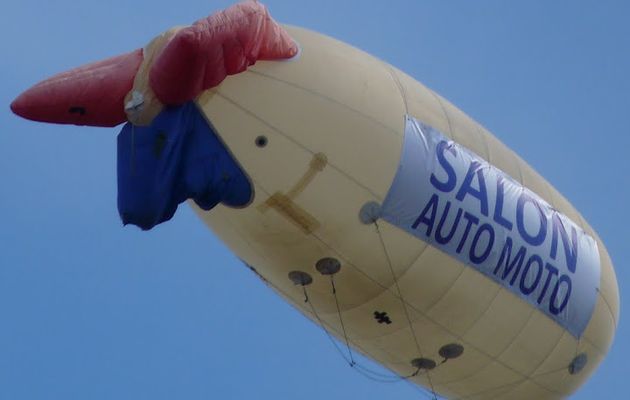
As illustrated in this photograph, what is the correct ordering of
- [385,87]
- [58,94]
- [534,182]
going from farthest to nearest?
[534,182] < [385,87] < [58,94]

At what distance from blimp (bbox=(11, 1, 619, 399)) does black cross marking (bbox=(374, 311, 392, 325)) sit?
3cm

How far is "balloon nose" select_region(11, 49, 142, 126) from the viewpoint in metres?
27.7

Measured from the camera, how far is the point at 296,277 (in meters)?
29.5

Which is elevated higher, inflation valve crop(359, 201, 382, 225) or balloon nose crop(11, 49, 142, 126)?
inflation valve crop(359, 201, 382, 225)

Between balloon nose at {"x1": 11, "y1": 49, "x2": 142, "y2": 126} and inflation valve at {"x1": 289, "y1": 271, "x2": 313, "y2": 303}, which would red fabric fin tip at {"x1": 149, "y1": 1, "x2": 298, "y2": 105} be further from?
inflation valve at {"x1": 289, "y1": 271, "x2": 313, "y2": 303}

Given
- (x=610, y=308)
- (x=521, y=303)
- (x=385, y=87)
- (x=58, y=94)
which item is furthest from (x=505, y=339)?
(x=58, y=94)

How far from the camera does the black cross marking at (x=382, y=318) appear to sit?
2981 centimetres

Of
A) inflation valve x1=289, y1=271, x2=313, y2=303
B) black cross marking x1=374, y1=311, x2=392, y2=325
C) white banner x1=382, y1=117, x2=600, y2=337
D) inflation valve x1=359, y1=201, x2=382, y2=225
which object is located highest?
white banner x1=382, y1=117, x2=600, y2=337

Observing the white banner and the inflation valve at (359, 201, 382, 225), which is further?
the white banner

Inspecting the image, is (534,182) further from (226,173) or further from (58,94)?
(58,94)

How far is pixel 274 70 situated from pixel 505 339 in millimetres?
6822

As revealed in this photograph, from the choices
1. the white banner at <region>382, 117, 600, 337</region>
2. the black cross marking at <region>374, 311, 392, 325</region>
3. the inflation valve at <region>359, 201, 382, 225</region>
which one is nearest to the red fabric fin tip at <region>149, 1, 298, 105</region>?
the inflation valve at <region>359, 201, 382, 225</region>

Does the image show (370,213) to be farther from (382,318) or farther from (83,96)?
(83,96)

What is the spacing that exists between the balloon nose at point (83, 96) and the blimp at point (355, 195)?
0.03 m
